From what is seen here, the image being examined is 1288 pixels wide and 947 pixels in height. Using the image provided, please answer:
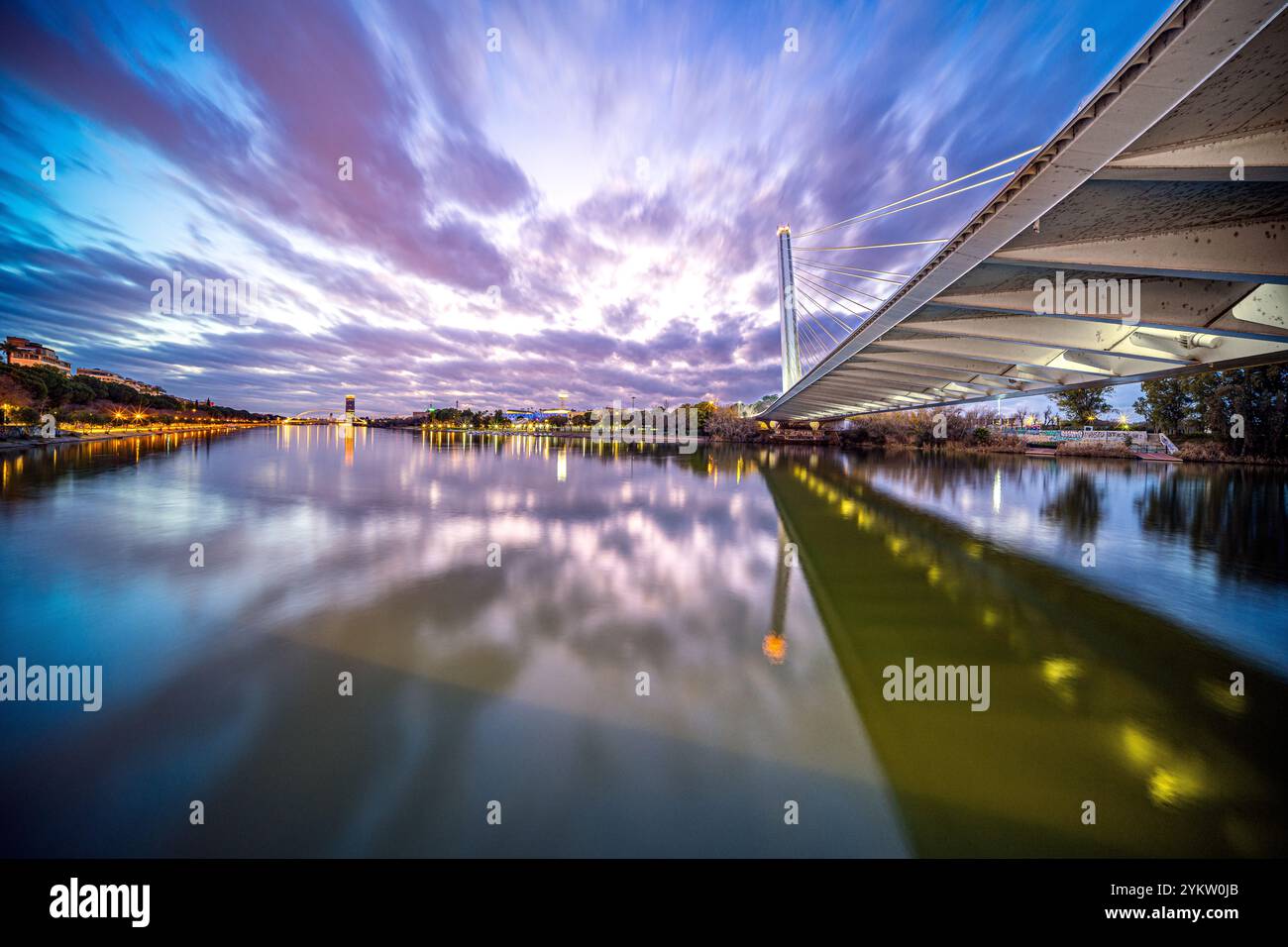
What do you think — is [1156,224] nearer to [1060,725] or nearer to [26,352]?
[1060,725]

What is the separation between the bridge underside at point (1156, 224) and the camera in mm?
2721

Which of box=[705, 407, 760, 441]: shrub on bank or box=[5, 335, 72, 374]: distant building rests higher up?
box=[5, 335, 72, 374]: distant building

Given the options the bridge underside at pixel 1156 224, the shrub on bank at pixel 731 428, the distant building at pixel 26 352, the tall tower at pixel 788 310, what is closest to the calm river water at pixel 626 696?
the bridge underside at pixel 1156 224

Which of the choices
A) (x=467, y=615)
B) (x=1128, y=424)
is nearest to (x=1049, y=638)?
(x=467, y=615)

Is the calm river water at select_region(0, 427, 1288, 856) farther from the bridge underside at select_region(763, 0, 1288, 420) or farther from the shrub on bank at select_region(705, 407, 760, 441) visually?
the shrub on bank at select_region(705, 407, 760, 441)

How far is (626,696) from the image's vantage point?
387cm

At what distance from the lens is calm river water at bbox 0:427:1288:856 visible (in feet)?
8.58

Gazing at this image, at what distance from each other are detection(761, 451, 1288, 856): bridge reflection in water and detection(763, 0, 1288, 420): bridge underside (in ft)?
13.6

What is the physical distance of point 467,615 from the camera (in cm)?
538

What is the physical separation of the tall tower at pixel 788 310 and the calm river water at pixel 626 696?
67.4ft

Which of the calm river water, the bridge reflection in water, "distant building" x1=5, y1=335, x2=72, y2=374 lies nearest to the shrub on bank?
the calm river water

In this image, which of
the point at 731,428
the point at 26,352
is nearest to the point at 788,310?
the point at 731,428

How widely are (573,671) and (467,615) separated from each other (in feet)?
6.43
